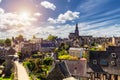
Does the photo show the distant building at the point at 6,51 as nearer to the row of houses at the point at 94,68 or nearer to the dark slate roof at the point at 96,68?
the row of houses at the point at 94,68

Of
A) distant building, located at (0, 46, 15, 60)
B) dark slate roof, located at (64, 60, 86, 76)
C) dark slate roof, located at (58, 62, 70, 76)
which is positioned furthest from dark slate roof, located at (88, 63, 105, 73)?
distant building, located at (0, 46, 15, 60)

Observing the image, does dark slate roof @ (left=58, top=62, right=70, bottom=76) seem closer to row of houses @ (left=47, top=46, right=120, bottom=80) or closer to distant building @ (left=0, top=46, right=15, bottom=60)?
row of houses @ (left=47, top=46, right=120, bottom=80)

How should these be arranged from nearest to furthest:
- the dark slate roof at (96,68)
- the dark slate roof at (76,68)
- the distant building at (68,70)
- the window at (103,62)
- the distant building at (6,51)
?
the distant building at (68,70)
the dark slate roof at (96,68)
the window at (103,62)
the dark slate roof at (76,68)
the distant building at (6,51)

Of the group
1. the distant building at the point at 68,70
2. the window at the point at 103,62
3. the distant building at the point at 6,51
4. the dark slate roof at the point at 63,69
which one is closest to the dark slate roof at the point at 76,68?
the distant building at the point at 68,70

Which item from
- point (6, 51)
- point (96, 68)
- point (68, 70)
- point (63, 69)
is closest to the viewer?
point (63, 69)

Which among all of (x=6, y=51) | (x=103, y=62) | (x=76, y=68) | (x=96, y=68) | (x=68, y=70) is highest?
(x=103, y=62)

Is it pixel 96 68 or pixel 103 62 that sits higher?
pixel 103 62

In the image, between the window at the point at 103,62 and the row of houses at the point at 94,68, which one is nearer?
the row of houses at the point at 94,68

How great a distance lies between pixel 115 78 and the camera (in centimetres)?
4656

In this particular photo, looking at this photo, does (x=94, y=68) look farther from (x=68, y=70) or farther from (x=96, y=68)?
(x=68, y=70)

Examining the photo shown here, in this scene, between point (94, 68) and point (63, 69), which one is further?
point (94, 68)

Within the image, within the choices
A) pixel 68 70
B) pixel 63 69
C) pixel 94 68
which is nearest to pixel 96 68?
pixel 94 68

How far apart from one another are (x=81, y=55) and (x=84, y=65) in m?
53.3

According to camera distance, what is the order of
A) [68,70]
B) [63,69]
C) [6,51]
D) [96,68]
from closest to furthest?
[63,69] → [96,68] → [68,70] → [6,51]
